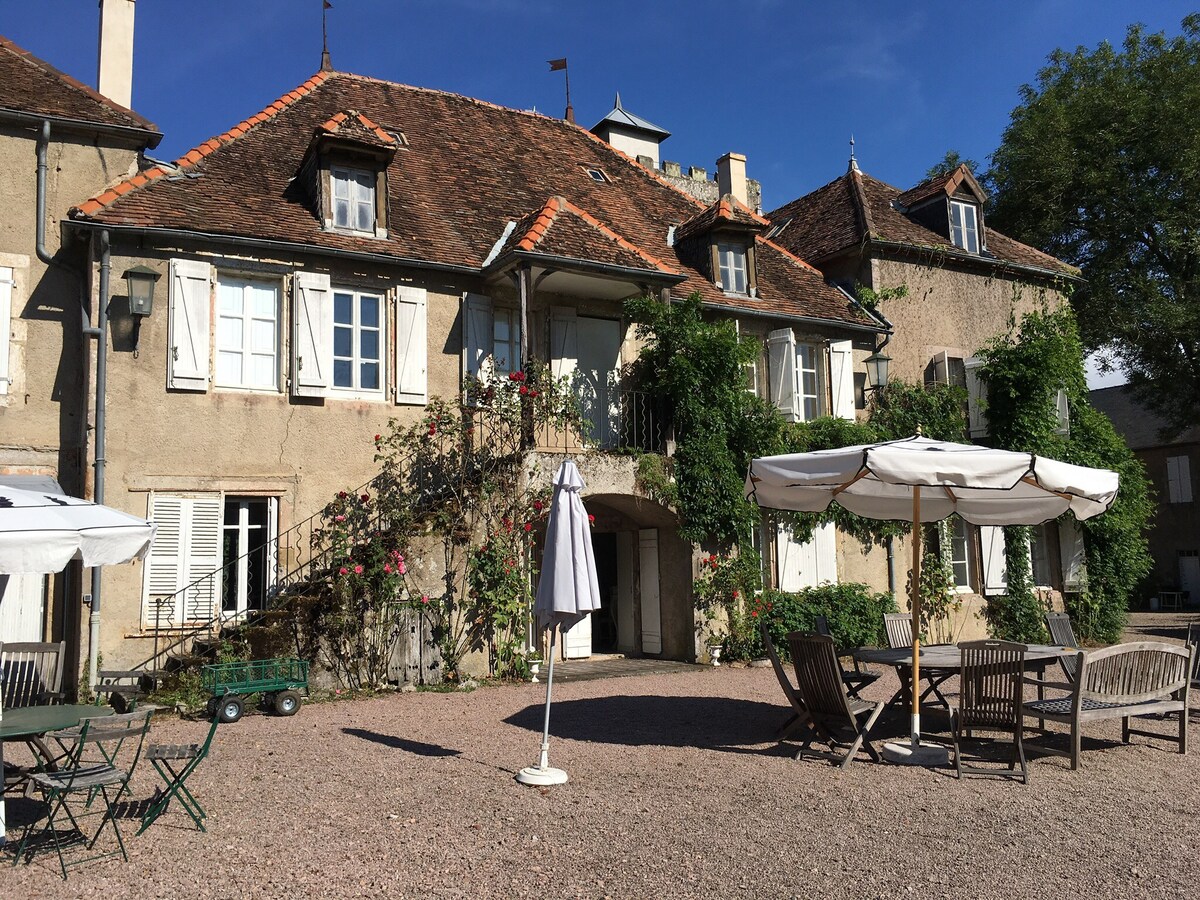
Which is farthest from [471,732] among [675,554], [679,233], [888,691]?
[679,233]

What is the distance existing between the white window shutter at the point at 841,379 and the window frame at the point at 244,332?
8.89 m

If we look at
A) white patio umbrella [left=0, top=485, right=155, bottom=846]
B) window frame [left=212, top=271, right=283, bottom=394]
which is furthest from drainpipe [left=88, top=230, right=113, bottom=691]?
white patio umbrella [left=0, top=485, right=155, bottom=846]

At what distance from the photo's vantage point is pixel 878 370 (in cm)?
1611

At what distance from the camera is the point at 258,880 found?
187 inches

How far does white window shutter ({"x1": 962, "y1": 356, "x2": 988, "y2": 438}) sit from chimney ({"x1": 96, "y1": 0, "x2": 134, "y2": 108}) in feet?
46.3

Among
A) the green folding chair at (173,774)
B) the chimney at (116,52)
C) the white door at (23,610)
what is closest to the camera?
the green folding chair at (173,774)

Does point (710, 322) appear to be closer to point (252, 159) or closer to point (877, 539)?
point (877, 539)

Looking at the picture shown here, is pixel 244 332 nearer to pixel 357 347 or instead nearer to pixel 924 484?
pixel 357 347

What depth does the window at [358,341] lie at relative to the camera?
41.1 ft

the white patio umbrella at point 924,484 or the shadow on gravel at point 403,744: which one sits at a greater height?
the white patio umbrella at point 924,484

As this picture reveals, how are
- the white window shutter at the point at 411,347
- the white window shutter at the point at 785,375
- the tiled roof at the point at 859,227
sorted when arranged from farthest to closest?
the tiled roof at the point at 859,227
the white window shutter at the point at 785,375
the white window shutter at the point at 411,347

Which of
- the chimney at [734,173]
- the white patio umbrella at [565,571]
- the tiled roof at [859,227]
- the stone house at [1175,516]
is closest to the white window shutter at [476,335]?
the white patio umbrella at [565,571]

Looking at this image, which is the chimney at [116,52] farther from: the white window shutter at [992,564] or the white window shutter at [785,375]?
the white window shutter at [992,564]

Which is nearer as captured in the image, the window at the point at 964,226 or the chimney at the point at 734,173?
the window at the point at 964,226
